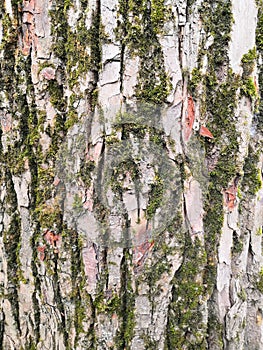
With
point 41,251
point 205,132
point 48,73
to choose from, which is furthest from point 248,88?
point 41,251

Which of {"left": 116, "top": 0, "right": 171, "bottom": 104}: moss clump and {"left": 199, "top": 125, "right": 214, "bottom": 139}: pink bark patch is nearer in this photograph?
{"left": 116, "top": 0, "right": 171, "bottom": 104}: moss clump

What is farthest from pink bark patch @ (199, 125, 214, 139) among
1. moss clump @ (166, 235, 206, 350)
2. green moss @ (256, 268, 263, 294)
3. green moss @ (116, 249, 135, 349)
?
green moss @ (256, 268, 263, 294)

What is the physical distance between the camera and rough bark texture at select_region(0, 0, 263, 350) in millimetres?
1285

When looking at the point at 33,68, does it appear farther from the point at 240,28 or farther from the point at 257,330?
the point at 257,330

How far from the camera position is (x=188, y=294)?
4.66 ft

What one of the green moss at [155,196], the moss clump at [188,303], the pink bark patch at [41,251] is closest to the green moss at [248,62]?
the green moss at [155,196]

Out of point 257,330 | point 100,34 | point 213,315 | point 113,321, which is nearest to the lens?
point 100,34

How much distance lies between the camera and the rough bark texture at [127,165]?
50.6 inches

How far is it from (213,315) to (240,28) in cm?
102

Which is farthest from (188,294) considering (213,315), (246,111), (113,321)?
(246,111)

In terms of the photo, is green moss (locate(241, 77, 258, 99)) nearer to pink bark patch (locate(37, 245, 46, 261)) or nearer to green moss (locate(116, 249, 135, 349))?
green moss (locate(116, 249, 135, 349))

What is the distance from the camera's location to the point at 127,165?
1310 mm

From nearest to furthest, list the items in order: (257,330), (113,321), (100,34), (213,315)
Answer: (100,34), (113,321), (213,315), (257,330)

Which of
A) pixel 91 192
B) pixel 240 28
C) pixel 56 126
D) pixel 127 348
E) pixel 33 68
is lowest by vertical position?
pixel 127 348
